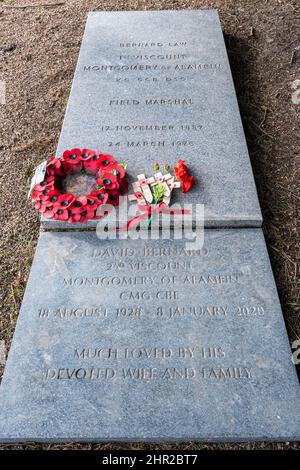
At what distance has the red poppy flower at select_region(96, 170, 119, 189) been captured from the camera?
114 inches

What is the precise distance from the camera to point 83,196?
290 cm

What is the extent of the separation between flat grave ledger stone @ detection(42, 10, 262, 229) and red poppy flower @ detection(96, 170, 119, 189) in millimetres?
180

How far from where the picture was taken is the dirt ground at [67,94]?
2.89m

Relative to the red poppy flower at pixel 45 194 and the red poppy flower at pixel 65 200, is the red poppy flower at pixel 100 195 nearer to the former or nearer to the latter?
the red poppy flower at pixel 65 200

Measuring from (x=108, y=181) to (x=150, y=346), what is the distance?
115cm

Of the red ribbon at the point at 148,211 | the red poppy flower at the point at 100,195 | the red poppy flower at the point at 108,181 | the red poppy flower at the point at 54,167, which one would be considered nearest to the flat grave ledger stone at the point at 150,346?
the red ribbon at the point at 148,211

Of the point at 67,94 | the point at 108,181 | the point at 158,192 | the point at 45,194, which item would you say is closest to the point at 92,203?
the point at 108,181

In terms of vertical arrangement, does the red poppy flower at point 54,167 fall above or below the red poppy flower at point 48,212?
above

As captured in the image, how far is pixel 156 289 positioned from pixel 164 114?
160cm

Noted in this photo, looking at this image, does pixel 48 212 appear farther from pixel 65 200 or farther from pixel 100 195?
pixel 100 195

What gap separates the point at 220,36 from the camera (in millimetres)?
4219

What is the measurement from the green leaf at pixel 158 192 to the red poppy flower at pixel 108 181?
A: 26cm

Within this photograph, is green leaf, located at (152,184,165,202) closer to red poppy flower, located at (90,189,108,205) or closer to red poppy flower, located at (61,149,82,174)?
red poppy flower, located at (90,189,108,205)
